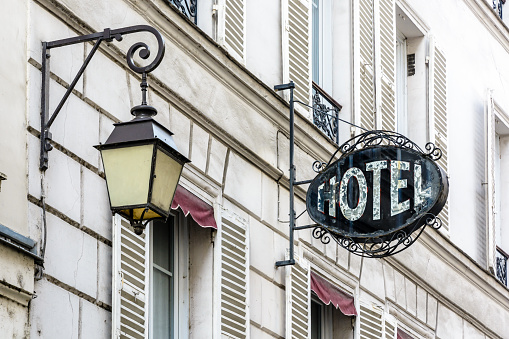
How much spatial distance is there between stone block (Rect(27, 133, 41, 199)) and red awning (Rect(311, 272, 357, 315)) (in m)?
4.56

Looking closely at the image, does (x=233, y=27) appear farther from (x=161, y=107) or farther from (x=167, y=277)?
(x=167, y=277)

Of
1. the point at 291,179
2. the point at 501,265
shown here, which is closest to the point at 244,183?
the point at 291,179

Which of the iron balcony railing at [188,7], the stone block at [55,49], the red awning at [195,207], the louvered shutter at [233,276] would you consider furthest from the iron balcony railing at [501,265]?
the stone block at [55,49]

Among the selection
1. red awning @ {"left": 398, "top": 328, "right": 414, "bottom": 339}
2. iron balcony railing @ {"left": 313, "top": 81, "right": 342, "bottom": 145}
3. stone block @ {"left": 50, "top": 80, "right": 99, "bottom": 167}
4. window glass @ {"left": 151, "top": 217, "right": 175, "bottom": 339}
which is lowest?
window glass @ {"left": 151, "top": 217, "right": 175, "bottom": 339}

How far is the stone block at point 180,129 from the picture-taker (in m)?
12.4

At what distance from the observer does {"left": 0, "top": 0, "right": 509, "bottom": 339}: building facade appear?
34.2ft

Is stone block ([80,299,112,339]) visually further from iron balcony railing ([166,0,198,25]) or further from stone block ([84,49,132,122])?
iron balcony railing ([166,0,198,25])

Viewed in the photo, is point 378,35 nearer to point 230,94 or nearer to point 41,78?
point 230,94

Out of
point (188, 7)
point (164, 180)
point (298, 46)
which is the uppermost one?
point (298, 46)

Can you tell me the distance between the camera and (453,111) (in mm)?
19156

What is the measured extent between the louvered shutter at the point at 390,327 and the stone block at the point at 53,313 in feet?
19.5

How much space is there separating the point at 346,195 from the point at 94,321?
3.33 m

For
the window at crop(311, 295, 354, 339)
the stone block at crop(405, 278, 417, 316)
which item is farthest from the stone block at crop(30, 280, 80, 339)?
the stone block at crop(405, 278, 417, 316)

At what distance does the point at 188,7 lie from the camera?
1326 centimetres
